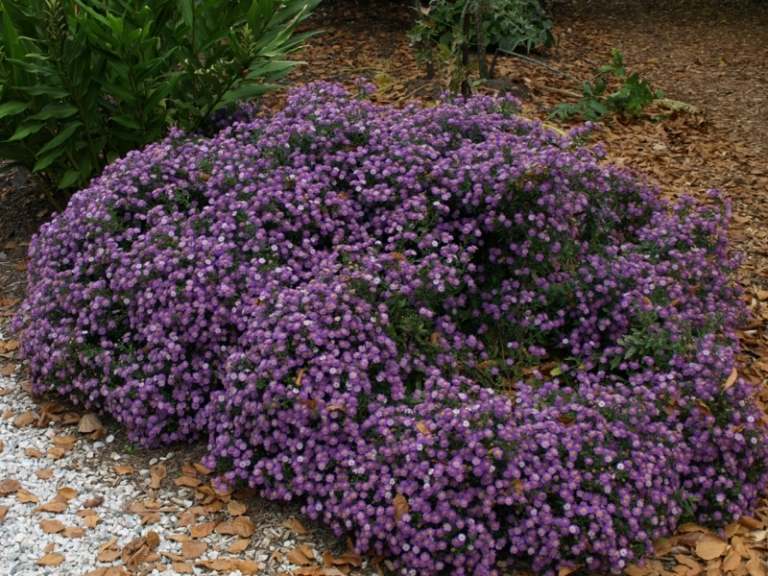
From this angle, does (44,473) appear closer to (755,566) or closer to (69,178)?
(69,178)

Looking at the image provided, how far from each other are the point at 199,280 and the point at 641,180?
2.18 metres

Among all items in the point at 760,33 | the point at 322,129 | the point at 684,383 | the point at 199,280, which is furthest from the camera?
the point at 760,33

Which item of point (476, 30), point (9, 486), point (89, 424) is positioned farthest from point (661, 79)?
point (9, 486)

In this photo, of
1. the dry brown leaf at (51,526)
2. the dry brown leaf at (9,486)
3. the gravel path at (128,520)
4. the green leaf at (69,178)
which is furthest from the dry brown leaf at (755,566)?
the green leaf at (69,178)

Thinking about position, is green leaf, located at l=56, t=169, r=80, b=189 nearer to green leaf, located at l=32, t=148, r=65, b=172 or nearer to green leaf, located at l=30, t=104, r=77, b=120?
green leaf, located at l=32, t=148, r=65, b=172

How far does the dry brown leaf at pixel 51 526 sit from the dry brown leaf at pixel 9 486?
0.26 m

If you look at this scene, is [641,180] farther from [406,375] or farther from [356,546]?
[356,546]

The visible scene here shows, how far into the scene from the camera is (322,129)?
416 centimetres

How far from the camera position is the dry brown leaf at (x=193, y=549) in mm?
3244

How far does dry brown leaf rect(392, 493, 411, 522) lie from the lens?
10.1 ft

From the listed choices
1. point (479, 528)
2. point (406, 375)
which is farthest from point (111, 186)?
point (479, 528)

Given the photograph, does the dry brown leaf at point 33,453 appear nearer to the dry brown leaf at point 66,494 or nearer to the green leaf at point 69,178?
the dry brown leaf at point 66,494

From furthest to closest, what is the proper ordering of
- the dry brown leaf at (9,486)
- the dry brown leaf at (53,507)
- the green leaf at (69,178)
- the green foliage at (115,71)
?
the green leaf at (69,178), the green foliage at (115,71), the dry brown leaf at (9,486), the dry brown leaf at (53,507)

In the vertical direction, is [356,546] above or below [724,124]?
below
